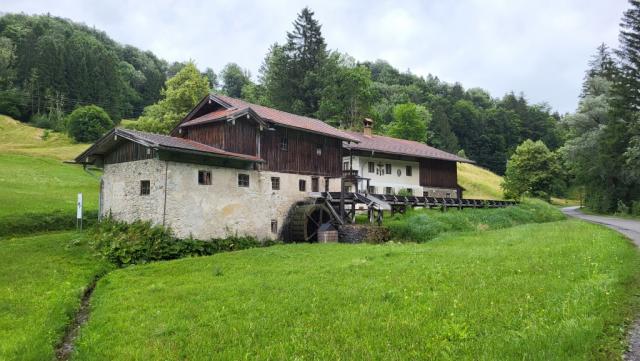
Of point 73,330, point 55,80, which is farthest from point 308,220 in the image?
point 55,80

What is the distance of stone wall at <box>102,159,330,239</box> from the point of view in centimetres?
2147

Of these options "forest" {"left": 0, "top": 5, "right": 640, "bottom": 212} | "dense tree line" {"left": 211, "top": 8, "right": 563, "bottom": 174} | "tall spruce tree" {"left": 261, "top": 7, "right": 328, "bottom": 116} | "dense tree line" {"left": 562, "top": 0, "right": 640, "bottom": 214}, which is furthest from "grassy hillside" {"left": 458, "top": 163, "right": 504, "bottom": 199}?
"tall spruce tree" {"left": 261, "top": 7, "right": 328, "bottom": 116}

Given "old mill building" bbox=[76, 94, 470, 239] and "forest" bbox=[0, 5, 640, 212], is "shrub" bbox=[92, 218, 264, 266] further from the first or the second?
"forest" bbox=[0, 5, 640, 212]

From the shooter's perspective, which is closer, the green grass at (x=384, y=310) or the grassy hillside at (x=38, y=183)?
the green grass at (x=384, y=310)

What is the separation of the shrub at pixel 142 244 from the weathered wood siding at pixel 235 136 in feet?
19.7

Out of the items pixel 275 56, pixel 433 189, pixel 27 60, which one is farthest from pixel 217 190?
pixel 27 60

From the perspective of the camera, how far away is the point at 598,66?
6397cm

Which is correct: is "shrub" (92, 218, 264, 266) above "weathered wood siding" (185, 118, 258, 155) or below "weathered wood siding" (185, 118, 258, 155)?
below

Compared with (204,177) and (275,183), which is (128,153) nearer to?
(204,177)

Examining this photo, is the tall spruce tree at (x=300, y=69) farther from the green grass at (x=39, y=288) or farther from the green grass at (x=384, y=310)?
the green grass at (x=384, y=310)

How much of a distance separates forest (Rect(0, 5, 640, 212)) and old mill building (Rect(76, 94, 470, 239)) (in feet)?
75.3

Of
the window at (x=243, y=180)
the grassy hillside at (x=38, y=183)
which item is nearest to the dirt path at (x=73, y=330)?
the window at (x=243, y=180)

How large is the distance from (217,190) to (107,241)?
19.8 ft

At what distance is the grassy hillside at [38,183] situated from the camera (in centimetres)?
2631
